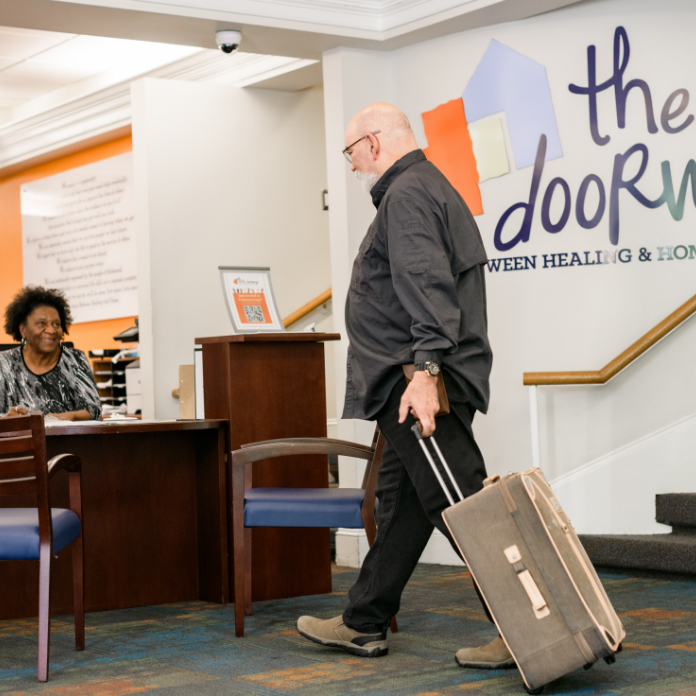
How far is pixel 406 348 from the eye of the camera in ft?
8.85

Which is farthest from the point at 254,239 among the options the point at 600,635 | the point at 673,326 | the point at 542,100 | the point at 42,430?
the point at 600,635

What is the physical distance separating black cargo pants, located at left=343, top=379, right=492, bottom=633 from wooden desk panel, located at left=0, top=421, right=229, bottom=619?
120 centimetres

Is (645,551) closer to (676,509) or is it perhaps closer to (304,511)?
(676,509)

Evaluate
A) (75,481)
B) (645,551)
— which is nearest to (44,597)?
(75,481)

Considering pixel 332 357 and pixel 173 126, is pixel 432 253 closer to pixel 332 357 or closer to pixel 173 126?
pixel 173 126

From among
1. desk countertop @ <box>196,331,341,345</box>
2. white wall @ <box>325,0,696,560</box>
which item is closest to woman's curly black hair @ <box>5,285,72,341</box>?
desk countertop @ <box>196,331,341,345</box>

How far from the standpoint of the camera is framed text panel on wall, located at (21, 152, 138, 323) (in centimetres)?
720

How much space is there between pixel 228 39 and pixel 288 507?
7.72ft

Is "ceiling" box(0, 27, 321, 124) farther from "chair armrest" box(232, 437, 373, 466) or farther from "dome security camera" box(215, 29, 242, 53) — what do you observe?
"chair armrest" box(232, 437, 373, 466)

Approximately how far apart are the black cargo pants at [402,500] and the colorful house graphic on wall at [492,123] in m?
2.25

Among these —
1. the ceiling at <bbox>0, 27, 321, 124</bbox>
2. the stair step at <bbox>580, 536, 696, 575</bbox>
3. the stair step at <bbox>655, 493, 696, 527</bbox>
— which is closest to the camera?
the stair step at <bbox>580, 536, 696, 575</bbox>

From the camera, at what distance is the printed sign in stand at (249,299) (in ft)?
13.2

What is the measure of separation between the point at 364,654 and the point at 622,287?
231 cm

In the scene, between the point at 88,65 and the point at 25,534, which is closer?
the point at 25,534
